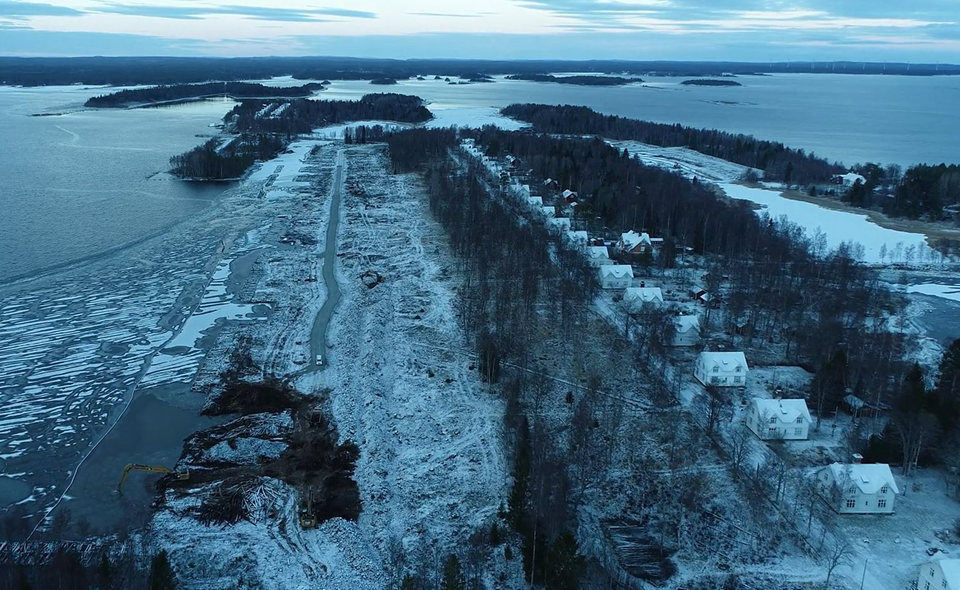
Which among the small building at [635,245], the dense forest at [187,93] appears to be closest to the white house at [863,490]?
the small building at [635,245]

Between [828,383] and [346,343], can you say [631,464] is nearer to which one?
[828,383]

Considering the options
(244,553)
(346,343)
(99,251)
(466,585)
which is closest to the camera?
(466,585)

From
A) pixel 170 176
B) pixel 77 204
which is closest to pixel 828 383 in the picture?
pixel 77 204

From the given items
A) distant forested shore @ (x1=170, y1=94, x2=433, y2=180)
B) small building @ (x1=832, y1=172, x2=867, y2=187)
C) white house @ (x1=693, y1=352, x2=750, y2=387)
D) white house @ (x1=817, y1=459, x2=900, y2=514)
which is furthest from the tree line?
distant forested shore @ (x1=170, y1=94, x2=433, y2=180)

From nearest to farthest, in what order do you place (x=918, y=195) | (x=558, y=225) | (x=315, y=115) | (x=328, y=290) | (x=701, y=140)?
(x=328, y=290) < (x=558, y=225) < (x=918, y=195) < (x=701, y=140) < (x=315, y=115)

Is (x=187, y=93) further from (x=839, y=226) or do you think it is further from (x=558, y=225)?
(x=839, y=226)

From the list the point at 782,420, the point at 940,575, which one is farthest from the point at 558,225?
the point at 940,575
